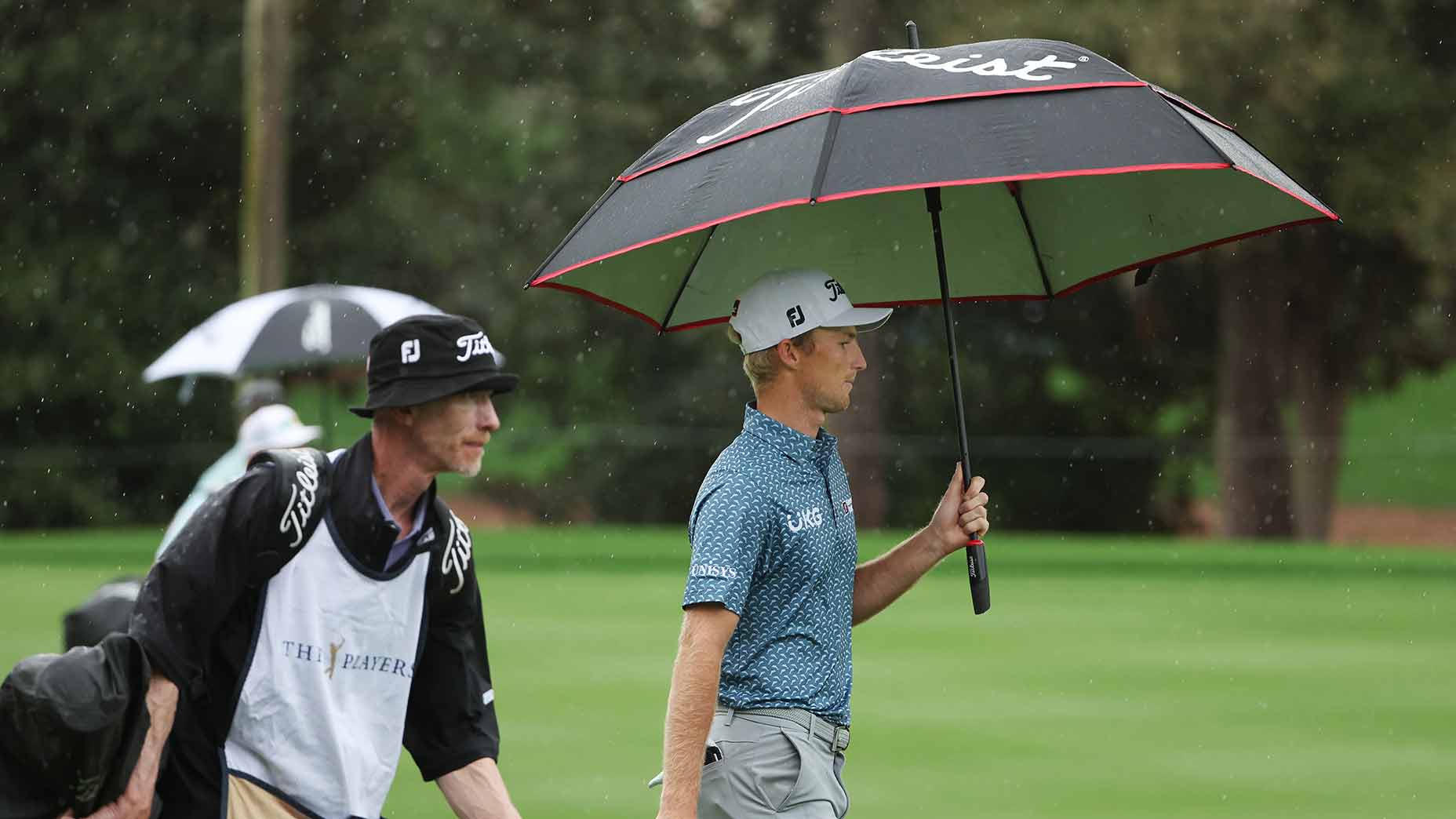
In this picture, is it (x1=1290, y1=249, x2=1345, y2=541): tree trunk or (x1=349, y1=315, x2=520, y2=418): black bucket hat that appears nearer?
(x1=349, y1=315, x2=520, y2=418): black bucket hat

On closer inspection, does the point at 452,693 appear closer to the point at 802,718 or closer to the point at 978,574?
the point at 802,718

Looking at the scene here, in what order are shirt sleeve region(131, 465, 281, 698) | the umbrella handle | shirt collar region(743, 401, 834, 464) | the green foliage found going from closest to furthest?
shirt sleeve region(131, 465, 281, 698)
shirt collar region(743, 401, 834, 464)
the umbrella handle
the green foliage

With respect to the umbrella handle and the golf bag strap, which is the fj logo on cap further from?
the umbrella handle

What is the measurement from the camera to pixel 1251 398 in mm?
33156

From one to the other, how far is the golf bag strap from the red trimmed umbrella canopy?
27.9 inches

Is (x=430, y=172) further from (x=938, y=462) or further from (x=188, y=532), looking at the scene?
(x=188, y=532)

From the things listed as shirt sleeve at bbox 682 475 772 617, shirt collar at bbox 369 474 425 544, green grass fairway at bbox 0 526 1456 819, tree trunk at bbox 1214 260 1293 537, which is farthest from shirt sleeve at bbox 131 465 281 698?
tree trunk at bbox 1214 260 1293 537

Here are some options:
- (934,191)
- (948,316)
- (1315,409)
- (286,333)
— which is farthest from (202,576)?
(1315,409)

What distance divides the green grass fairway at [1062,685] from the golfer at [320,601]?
4.26 m

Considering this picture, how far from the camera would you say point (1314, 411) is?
1341 inches

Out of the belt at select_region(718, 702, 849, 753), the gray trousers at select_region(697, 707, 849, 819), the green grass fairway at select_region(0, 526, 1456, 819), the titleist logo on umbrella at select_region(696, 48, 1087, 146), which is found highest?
the titleist logo on umbrella at select_region(696, 48, 1087, 146)

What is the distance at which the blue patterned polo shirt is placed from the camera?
13.6 feet

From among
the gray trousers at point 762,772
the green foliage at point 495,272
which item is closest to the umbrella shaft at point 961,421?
the gray trousers at point 762,772

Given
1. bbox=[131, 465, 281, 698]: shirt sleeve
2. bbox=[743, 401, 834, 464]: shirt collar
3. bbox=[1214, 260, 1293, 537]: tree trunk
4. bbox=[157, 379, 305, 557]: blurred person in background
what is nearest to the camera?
bbox=[131, 465, 281, 698]: shirt sleeve
